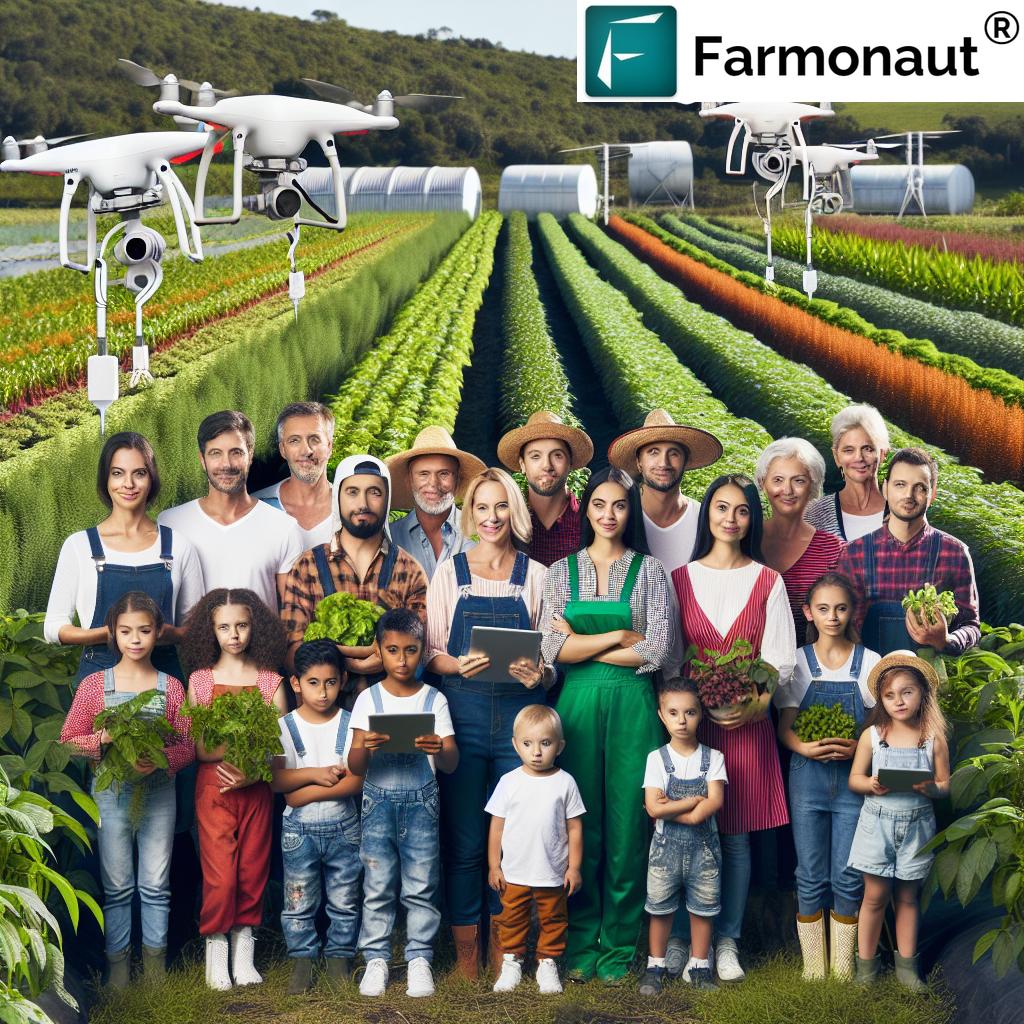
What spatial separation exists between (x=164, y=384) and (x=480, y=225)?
2806cm

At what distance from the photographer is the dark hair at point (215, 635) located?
438 centimetres

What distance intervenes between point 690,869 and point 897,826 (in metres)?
0.63

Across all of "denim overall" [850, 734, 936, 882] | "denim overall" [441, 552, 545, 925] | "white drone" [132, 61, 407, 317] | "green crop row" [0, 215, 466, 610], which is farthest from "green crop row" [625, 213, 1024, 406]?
"denim overall" [441, 552, 545, 925]

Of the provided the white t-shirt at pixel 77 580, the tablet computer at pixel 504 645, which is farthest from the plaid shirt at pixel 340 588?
the white t-shirt at pixel 77 580

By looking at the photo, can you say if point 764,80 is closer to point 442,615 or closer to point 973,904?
point 442,615

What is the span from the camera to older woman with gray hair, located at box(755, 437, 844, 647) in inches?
192

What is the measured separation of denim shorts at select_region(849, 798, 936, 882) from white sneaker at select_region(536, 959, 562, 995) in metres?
0.97

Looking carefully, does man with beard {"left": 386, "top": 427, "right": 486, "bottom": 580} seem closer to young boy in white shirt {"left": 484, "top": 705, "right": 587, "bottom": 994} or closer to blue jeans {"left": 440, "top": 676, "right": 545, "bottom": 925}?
blue jeans {"left": 440, "top": 676, "right": 545, "bottom": 925}

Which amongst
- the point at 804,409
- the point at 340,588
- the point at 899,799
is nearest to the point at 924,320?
the point at 804,409

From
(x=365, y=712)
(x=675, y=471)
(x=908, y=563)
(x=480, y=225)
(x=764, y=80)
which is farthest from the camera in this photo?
(x=480, y=225)

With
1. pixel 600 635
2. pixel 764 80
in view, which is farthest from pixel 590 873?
pixel 764 80

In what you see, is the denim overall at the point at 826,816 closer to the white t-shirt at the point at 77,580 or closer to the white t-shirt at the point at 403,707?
the white t-shirt at the point at 403,707

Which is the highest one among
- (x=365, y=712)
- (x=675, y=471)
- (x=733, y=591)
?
(x=675, y=471)

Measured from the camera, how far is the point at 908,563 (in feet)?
15.5
